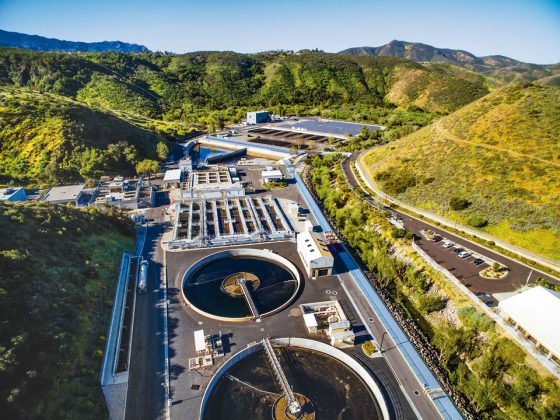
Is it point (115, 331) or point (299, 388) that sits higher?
point (115, 331)

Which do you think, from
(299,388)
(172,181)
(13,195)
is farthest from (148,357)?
(172,181)

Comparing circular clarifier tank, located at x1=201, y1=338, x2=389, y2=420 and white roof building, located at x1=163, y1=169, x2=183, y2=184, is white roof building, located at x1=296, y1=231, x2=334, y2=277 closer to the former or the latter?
circular clarifier tank, located at x1=201, y1=338, x2=389, y2=420

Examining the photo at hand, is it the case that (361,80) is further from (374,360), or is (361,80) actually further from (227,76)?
(374,360)

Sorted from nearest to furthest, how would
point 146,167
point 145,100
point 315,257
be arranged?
point 315,257, point 146,167, point 145,100

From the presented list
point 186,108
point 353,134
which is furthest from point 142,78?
point 353,134

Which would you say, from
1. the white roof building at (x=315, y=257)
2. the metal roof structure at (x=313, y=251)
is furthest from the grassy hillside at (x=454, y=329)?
the metal roof structure at (x=313, y=251)

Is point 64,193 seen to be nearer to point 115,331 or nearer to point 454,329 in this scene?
point 115,331
